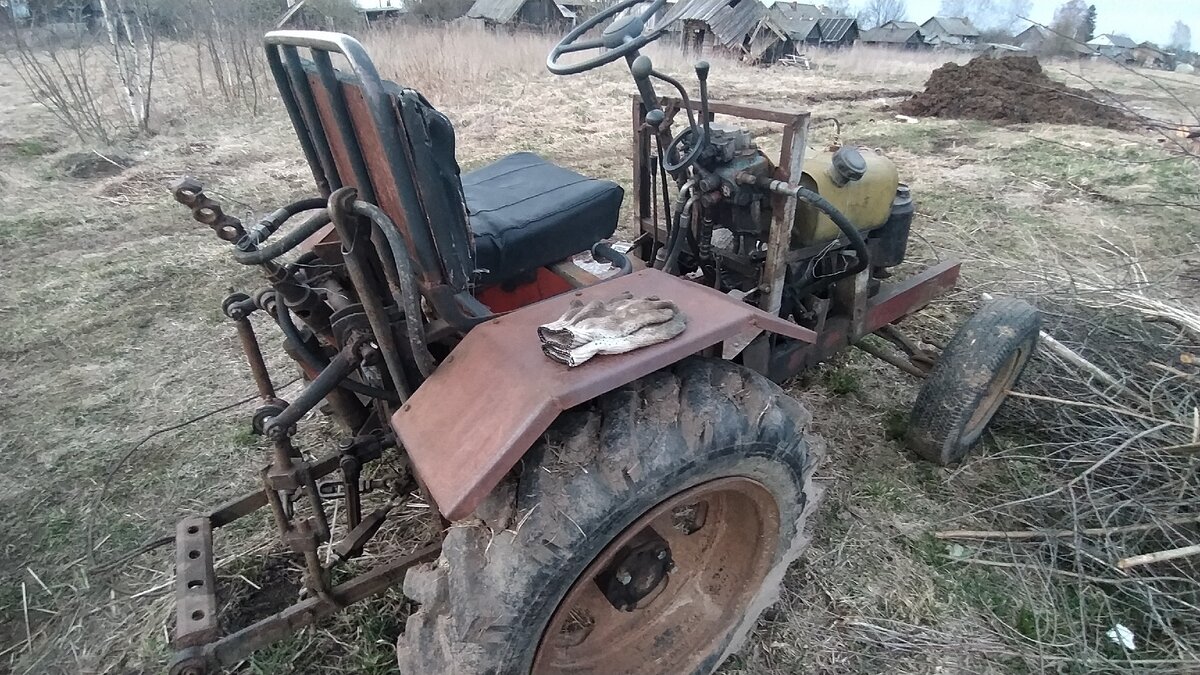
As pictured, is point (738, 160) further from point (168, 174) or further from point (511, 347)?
point (168, 174)

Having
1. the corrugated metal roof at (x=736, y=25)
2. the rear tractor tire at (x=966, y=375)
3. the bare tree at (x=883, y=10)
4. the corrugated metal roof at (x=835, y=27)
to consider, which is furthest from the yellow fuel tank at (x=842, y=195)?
the bare tree at (x=883, y=10)

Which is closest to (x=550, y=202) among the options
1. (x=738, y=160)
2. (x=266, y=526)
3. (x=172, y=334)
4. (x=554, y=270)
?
(x=554, y=270)

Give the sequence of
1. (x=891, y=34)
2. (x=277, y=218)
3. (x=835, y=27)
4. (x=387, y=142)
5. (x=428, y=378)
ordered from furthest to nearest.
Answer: (x=891, y=34) → (x=835, y=27) → (x=277, y=218) → (x=428, y=378) → (x=387, y=142)

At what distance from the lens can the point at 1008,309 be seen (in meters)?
2.57

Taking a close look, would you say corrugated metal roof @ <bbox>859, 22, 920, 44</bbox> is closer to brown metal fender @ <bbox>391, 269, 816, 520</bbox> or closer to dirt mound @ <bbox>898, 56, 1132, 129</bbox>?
dirt mound @ <bbox>898, 56, 1132, 129</bbox>

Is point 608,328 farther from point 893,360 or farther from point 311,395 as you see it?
point 893,360

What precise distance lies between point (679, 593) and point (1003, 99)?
9.63 metres

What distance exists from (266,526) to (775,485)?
1.89 m

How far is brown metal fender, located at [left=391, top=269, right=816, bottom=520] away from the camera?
135 cm

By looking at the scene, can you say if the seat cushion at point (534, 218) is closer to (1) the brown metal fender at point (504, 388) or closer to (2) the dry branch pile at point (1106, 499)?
(1) the brown metal fender at point (504, 388)

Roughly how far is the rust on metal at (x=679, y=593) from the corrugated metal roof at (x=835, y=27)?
122ft

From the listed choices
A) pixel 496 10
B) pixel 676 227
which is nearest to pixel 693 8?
pixel 676 227

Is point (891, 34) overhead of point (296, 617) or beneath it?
beneath

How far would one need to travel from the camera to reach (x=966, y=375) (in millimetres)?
2482
